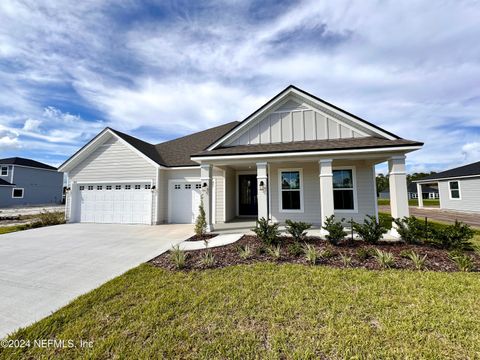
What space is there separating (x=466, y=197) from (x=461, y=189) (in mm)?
801

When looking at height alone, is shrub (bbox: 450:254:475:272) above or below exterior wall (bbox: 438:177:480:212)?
below

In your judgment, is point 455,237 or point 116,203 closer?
point 455,237

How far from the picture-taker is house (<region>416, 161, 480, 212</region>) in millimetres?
16859

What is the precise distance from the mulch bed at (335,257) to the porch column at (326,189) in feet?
4.25

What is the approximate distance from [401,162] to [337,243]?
3885 mm

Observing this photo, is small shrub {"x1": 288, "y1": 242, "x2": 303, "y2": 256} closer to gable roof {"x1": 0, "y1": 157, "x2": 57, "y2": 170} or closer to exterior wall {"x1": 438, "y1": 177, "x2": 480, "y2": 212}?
exterior wall {"x1": 438, "y1": 177, "x2": 480, "y2": 212}

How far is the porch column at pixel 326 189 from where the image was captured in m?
7.65

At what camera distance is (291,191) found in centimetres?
1020

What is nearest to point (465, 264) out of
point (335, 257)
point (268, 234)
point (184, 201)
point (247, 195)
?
point (335, 257)

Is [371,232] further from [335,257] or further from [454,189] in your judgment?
[454,189]

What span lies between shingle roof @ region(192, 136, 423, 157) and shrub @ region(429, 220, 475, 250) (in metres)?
2.91

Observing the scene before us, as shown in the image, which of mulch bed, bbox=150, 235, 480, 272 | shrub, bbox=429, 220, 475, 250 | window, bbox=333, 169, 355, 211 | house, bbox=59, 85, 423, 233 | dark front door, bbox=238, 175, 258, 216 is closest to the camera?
mulch bed, bbox=150, 235, 480, 272

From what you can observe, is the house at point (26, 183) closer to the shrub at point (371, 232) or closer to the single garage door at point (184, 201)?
the single garage door at point (184, 201)

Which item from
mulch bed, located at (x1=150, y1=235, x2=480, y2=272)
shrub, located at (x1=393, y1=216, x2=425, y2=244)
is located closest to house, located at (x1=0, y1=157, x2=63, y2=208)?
mulch bed, located at (x1=150, y1=235, x2=480, y2=272)
